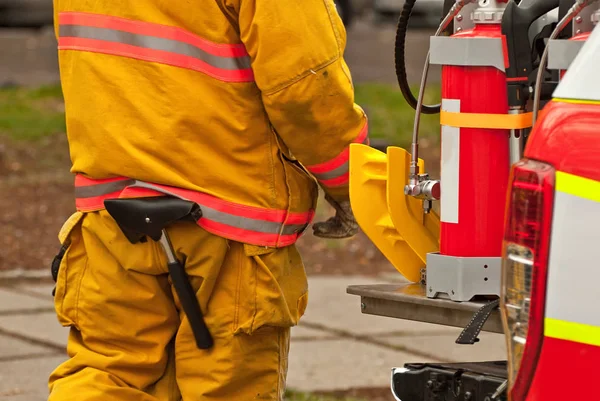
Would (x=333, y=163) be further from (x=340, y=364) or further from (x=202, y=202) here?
(x=340, y=364)

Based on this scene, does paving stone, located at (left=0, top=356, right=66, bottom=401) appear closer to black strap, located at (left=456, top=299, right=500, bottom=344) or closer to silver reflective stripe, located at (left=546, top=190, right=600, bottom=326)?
black strap, located at (left=456, top=299, right=500, bottom=344)

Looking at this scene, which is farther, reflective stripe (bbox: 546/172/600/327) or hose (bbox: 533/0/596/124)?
hose (bbox: 533/0/596/124)

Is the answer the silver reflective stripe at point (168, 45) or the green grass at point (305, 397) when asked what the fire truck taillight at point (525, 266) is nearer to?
the silver reflective stripe at point (168, 45)

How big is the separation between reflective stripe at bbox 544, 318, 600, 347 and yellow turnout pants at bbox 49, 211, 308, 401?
4.09 feet

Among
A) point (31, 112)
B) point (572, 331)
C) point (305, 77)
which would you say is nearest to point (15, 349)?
point (305, 77)

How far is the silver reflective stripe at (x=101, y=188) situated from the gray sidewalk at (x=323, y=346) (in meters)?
1.68

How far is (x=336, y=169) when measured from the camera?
3584mm

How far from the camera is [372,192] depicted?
3363mm

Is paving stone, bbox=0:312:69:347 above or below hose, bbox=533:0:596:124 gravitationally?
below

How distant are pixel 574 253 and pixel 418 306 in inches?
31.4

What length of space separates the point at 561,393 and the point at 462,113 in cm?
88

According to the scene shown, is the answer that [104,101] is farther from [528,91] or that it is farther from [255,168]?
[528,91]

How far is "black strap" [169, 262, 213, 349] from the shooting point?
345 cm

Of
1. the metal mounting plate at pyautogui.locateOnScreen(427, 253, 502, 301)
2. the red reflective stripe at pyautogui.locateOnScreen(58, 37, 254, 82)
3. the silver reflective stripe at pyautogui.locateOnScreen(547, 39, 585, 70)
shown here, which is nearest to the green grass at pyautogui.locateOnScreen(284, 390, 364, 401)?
the red reflective stripe at pyautogui.locateOnScreen(58, 37, 254, 82)
